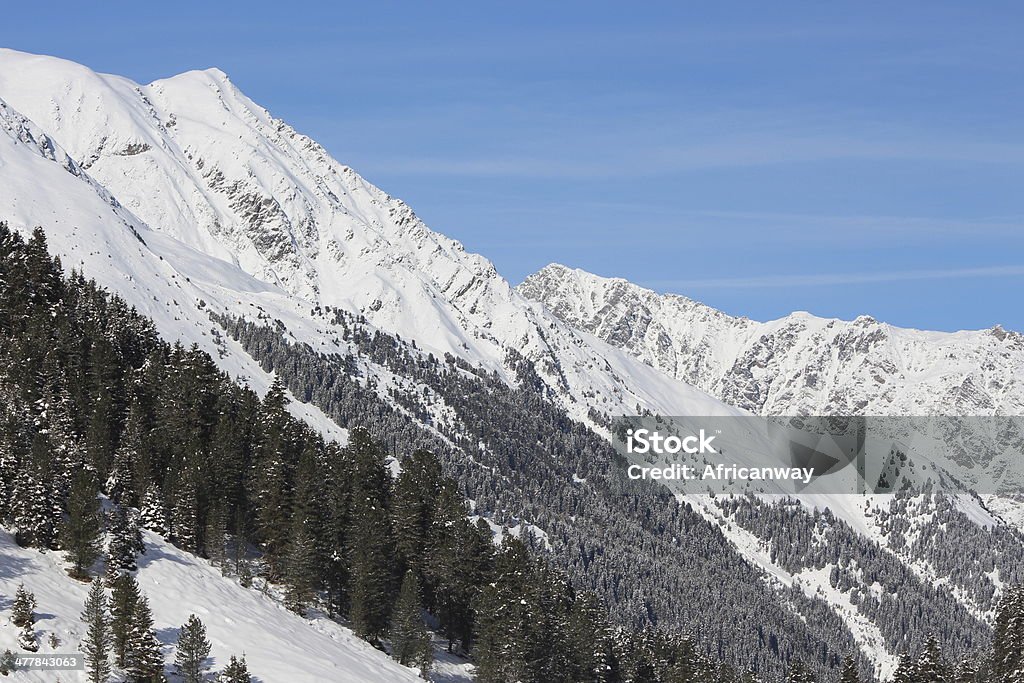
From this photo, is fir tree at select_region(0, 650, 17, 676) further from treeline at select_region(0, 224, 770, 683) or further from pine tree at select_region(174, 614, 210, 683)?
treeline at select_region(0, 224, 770, 683)

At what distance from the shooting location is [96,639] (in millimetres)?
67000

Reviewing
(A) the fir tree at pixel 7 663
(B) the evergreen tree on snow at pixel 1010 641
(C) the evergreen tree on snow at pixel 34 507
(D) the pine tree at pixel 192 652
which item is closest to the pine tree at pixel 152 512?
(C) the evergreen tree on snow at pixel 34 507

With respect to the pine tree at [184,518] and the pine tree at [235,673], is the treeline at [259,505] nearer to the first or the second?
the pine tree at [184,518]

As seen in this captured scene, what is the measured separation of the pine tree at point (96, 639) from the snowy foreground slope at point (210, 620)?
0.71 meters

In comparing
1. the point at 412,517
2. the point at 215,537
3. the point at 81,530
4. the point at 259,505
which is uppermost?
the point at 412,517

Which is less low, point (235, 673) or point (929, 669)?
point (929, 669)

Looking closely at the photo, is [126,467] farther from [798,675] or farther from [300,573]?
[798,675]

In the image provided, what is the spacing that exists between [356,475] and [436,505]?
854 cm

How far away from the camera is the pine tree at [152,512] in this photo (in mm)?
93500

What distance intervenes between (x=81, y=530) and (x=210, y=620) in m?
10.1

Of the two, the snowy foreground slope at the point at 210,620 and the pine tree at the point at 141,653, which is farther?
the snowy foreground slope at the point at 210,620

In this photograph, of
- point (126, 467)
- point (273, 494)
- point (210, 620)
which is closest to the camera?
point (210, 620)

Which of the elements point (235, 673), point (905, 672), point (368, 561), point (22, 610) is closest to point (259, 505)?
point (368, 561)

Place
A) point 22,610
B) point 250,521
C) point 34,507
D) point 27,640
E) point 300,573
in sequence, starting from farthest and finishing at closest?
point 250,521
point 300,573
point 34,507
point 22,610
point 27,640
